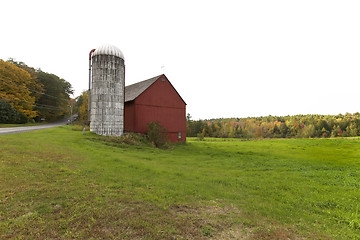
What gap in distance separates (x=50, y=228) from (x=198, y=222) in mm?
3598

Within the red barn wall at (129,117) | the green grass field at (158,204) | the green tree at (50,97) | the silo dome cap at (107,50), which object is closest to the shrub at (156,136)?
the red barn wall at (129,117)

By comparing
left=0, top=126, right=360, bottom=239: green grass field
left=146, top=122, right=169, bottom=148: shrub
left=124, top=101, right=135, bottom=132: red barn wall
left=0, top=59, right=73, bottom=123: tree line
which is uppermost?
left=0, top=59, right=73, bottom=123: tree line

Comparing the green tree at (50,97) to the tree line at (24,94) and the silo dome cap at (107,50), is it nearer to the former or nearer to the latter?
the tree line at (24,94)

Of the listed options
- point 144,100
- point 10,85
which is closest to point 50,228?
point 144,100

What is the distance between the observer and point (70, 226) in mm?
4238

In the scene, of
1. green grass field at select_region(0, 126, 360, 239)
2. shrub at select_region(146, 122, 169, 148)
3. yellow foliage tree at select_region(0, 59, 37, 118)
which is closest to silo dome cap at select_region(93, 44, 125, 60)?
shrub at select_region(146, 122, 169, 148)

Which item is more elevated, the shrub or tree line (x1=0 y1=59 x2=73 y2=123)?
tree line (x1=0 y1=59 x2=73 y2=123)

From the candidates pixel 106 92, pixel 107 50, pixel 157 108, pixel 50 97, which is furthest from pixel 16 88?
pixel 157 108

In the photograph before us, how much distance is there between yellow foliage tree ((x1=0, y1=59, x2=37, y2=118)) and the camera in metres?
36.0

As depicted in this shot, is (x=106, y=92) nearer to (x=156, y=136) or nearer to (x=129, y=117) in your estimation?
(x=129, y=117)

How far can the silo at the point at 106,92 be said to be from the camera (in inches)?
832

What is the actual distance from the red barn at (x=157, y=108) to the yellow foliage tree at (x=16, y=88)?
28104 mm

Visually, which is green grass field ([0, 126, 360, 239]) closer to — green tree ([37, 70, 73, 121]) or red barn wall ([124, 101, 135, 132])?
red barn wall ([124, 101, 135, 132])

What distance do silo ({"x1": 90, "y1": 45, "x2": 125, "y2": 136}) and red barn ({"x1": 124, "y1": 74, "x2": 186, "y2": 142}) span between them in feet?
9.79
